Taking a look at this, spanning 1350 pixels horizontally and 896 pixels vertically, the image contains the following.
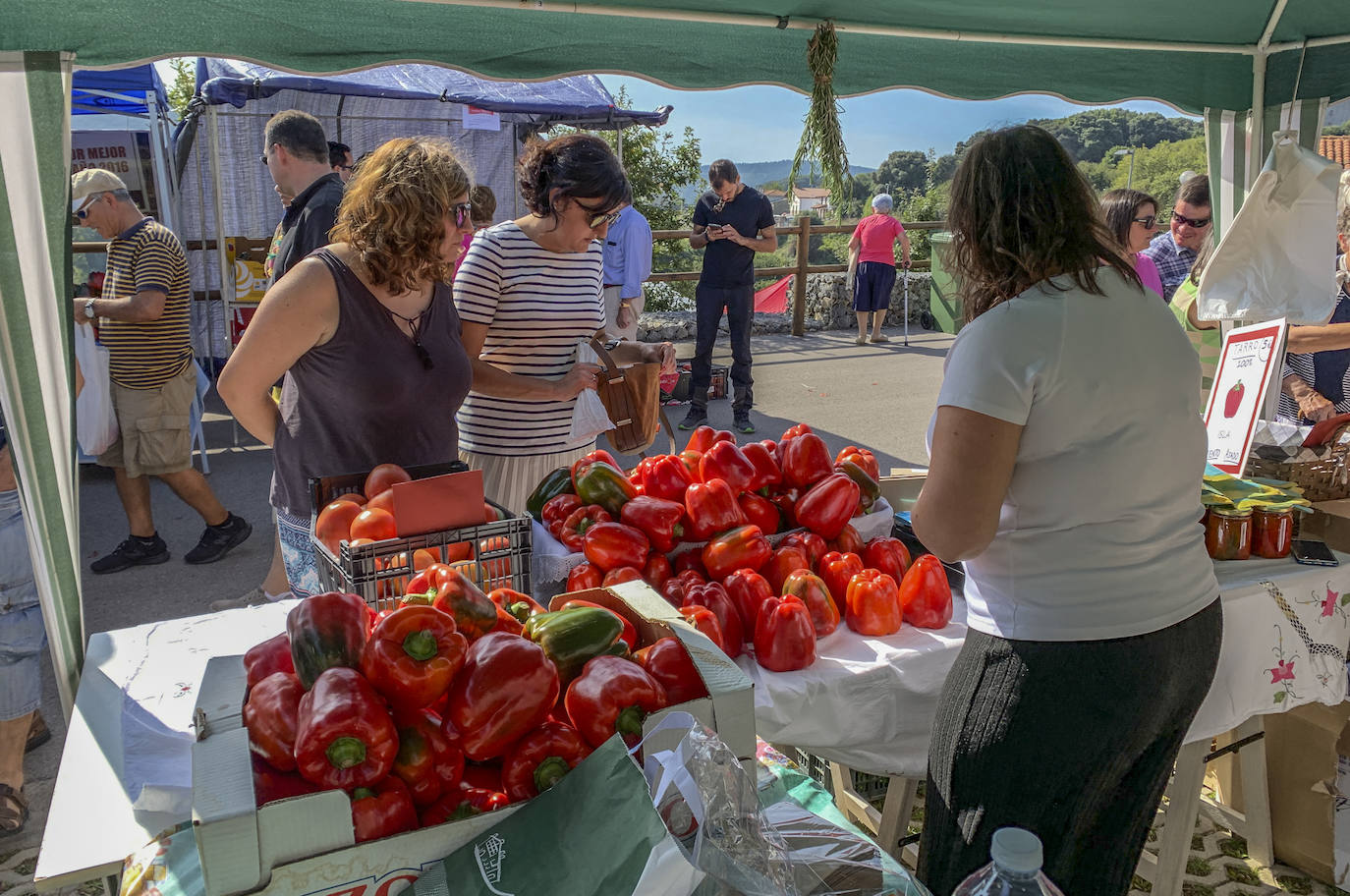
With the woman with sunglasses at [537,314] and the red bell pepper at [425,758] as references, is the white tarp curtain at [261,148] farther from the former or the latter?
the red bell pepper at [425,758]

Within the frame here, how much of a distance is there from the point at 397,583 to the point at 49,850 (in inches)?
28.0

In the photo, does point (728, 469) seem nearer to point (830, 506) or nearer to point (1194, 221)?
point (830, 506)

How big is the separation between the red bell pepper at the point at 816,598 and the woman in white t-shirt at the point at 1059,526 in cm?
48

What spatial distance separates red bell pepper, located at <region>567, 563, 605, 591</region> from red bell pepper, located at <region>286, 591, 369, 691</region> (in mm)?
943

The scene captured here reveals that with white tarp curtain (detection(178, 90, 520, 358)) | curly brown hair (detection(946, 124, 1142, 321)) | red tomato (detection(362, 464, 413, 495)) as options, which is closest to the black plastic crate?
red tomato (detection(362, 464, 413, 495))

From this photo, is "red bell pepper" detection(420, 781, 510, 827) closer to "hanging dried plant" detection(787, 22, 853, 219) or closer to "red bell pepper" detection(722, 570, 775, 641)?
"red bell pepper" detection(722, 570, 775, 641)

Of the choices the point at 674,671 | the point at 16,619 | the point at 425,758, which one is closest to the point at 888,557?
the point at 674,671

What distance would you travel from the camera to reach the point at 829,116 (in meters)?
3.19

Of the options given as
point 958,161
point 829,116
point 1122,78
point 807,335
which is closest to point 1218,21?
point 1122,78

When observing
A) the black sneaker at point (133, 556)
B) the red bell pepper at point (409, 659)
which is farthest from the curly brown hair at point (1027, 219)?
the black sneaker at point (133, 556)

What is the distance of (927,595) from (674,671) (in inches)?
43.9

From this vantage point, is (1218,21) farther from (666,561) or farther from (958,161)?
(666,561)

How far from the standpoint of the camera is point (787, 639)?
212 centimetres

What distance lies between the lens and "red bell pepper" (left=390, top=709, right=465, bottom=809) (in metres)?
1.23
